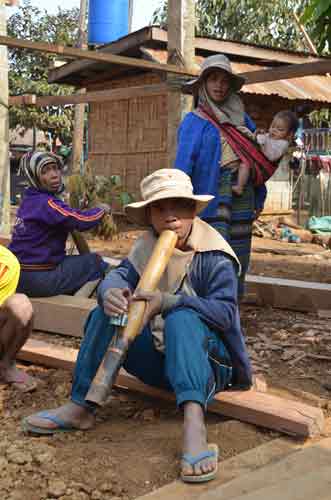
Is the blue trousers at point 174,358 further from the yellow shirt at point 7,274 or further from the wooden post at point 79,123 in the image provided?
the wooden post at point 79,123

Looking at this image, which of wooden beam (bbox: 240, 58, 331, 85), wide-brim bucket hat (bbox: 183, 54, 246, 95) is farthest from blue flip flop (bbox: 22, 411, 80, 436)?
wooden beam (bbox: 240, 58, 331, 85)

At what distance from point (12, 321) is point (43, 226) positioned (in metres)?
1.27

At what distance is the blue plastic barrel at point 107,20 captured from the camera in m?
10.7

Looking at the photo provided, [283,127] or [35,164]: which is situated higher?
[283,127]

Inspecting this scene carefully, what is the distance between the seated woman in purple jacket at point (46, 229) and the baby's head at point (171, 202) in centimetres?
164

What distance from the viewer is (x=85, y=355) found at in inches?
107

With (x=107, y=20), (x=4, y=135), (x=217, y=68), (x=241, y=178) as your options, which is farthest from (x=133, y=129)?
(x=217, y=68)

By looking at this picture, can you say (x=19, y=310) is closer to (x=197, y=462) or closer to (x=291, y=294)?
(x=197, y=462)

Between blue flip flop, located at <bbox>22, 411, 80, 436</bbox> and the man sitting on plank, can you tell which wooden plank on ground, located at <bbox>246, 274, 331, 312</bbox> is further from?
blue flip flop, located at <bbox>22, 411, 80, 436</bbox>

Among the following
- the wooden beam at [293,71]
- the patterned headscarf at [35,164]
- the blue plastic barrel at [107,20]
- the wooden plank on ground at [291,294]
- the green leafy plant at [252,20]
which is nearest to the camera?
the patterned headscarf at [35,164]

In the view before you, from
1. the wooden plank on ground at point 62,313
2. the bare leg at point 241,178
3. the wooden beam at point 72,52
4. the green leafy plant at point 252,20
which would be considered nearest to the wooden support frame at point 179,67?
the wooden beam at point 72,52

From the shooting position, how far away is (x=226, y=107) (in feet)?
13.5

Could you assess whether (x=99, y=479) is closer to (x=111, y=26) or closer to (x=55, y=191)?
(x=55, y=191)

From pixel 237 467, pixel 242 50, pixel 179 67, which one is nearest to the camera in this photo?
pixel 237 467
